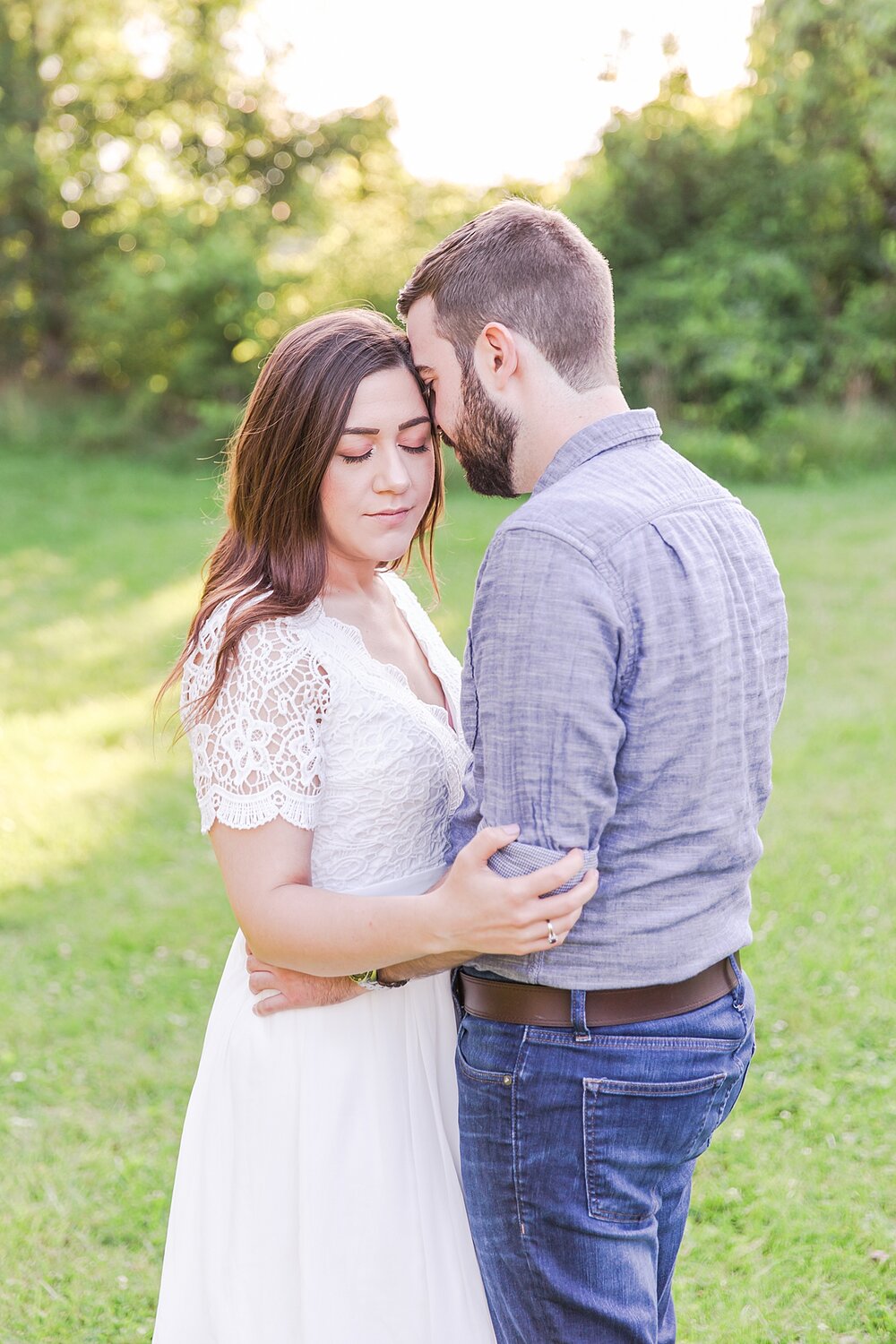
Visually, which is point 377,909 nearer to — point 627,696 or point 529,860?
point 529,860

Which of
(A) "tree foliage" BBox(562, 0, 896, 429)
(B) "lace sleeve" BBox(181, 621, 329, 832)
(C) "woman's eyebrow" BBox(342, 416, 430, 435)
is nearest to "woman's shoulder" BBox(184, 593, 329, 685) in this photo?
(B) "lace sleeve" BBox(181, 621, 329, 832)

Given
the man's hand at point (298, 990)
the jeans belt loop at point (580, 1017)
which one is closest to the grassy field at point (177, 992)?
the man's hand at point (298, 990)

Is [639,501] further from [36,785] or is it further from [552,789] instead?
[36,785]

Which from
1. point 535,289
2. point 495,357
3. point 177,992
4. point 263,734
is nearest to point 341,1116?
point 263,734

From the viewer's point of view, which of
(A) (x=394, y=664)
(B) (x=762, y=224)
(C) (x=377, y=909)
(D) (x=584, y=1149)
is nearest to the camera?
(D) (x=584, y=1149)

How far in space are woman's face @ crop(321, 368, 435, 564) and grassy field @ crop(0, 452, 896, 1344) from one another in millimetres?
1180

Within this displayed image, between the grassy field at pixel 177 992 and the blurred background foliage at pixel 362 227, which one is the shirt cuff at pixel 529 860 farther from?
the blurred background foliage at pixel 362 227

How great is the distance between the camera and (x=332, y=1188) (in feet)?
7.51

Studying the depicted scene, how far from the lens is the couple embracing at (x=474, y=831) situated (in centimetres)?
175

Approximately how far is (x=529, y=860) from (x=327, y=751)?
62cm

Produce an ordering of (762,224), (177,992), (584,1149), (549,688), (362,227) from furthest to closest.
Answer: (362,227) < (762,224) < (177,992) < (584,1149) < (549,688)

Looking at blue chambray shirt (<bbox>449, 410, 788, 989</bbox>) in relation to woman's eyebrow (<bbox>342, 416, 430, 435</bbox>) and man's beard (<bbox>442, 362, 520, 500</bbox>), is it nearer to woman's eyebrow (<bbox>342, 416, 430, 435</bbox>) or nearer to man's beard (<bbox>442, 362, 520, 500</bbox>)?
man's beard (<bbox>442, 362, 520, 500</bbox>)

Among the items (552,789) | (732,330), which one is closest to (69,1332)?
(552,789)

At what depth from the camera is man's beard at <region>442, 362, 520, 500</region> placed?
78.7 inches
